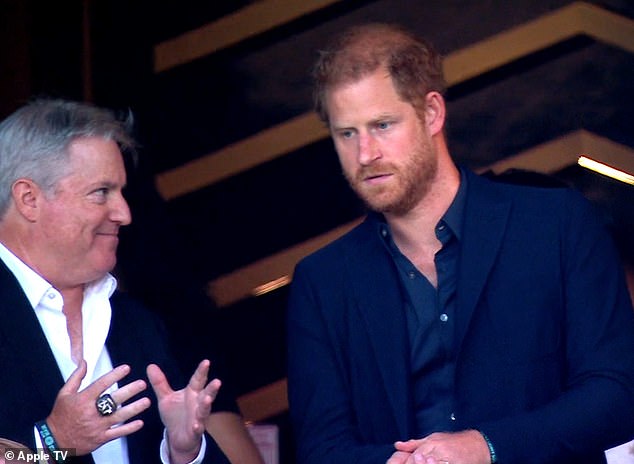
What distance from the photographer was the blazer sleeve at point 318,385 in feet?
11.7

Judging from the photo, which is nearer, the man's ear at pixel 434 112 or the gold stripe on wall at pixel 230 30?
the man's ear at pixel 434 112

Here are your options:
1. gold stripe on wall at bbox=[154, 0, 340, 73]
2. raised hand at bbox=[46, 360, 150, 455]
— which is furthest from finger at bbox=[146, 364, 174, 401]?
gold stripe on wall at bbox=[154, 0, 340, 73]

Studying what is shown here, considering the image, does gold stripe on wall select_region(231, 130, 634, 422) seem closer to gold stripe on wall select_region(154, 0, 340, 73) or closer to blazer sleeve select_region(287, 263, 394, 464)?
gold stripe on wall select_region(154, 0, 340, 73)

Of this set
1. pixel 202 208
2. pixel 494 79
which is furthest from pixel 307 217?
pixel 494 79

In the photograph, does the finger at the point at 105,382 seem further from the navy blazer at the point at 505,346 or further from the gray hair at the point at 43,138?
the gray hair at the point at 43,138

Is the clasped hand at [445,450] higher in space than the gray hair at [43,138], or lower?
lower

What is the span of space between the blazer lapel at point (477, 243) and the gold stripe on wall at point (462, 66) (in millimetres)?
742

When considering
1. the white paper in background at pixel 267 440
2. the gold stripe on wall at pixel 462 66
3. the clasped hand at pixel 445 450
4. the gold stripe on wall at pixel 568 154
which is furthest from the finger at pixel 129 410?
the gold stripe on wall at pixel 568 154

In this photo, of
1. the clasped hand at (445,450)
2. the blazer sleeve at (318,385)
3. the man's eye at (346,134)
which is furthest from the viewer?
the man's eye at (346,134)

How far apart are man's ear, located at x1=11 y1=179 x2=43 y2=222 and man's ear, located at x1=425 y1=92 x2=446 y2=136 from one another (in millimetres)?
960

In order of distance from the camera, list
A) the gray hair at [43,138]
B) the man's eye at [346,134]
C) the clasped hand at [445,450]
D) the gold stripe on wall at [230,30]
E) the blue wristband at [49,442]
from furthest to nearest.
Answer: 1. the gold stripe on wall at [230,30]
2. the gray hair at [43,138]
3. the man's eye at [346,134]
4. the blue wristband at [49,442]
5. the clasped hand at [445,450]

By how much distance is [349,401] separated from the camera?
12.1ft

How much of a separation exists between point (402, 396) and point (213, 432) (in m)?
0.66

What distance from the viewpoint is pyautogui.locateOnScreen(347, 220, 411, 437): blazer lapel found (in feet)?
11.8
